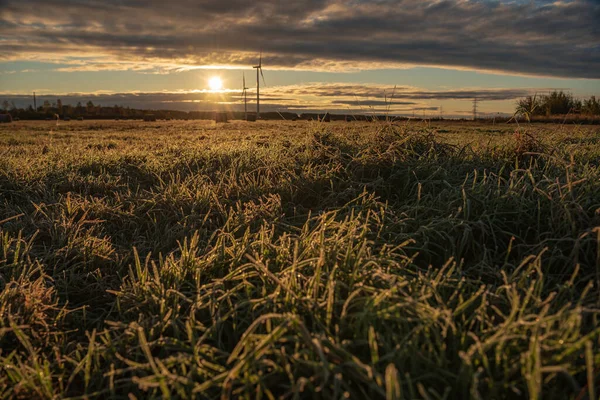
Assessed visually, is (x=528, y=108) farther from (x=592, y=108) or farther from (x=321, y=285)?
(x=592, y=108)

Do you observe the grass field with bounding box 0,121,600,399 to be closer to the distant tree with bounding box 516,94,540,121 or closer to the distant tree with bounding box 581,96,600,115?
the distant tree with bounding box 516,94,540,121

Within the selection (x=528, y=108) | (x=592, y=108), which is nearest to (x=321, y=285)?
(x=528, y=108)

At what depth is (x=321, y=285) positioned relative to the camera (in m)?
2.37

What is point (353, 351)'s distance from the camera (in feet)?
6.70

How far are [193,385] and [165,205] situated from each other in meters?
3.14

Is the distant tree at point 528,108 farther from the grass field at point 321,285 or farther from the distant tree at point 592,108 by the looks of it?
the distant tree at point 592,108

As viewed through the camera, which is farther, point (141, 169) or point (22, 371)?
point (141, 169)

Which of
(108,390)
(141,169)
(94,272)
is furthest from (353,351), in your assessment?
(141,169)

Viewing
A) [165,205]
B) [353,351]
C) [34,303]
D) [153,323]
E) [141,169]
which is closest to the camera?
[353,351]

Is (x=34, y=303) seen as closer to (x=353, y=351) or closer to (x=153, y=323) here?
(x=153, y=323)

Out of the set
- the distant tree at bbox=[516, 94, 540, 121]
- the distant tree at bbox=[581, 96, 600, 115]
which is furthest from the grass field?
the distant tree at bbox=[581, 96, 600, 115]

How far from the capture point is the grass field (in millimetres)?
1883

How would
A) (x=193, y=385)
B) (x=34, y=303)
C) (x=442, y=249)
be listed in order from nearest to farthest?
(x=193, y=385) → (x=34, y=303) → (x=442, y=249)

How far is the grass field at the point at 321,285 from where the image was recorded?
6.18 feet
